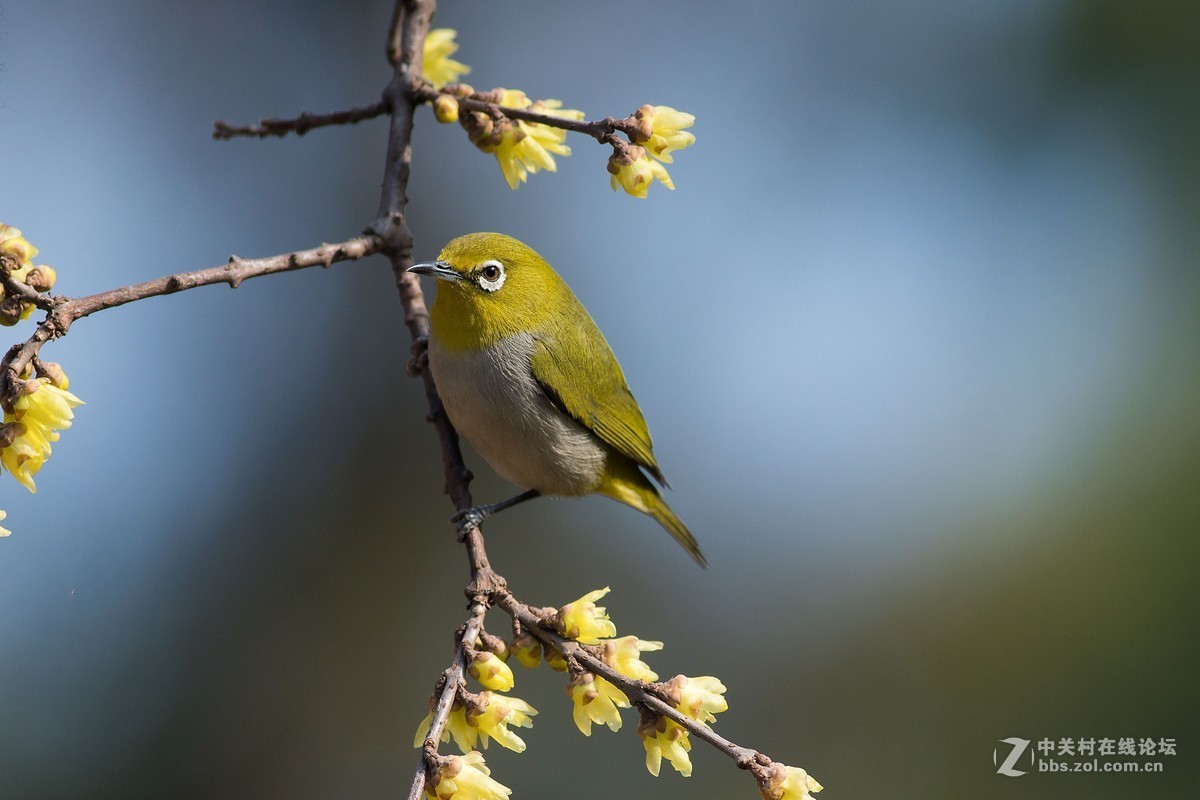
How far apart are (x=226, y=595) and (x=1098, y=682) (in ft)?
20.8

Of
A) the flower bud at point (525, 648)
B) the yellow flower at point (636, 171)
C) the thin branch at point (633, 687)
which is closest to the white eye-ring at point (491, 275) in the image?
the yellow flower at point (636, 171)

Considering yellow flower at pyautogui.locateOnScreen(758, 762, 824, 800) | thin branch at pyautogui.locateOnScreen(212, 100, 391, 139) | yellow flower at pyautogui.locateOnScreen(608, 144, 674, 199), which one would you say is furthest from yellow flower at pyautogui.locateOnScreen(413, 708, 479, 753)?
thin branch at pyautogui.locateOnScreen(212, 100, 391, 139)

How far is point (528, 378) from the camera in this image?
3943mm

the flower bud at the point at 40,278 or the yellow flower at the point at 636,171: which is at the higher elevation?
the yellow flower at the point at 636,171

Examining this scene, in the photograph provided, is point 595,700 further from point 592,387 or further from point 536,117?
point 592,387

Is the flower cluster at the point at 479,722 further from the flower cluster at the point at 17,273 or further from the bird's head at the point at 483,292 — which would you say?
the bird's head at the point at 483,292

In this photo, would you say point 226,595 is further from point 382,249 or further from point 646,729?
point 646,729

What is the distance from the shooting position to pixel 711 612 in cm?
847

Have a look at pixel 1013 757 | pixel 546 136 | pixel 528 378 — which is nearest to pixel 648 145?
pixel 546 136

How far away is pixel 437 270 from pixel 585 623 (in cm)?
176

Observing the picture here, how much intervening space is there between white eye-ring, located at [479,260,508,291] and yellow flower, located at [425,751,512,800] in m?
2.15

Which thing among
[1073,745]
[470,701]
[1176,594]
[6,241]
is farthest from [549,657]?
[1176,594]

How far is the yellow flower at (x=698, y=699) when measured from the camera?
227 centimetres
